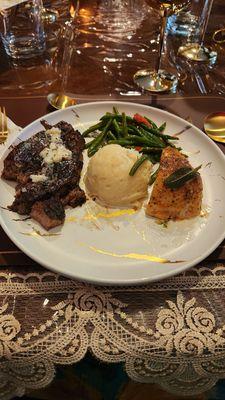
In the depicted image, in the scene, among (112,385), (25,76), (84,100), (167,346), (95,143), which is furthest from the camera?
(25,76)

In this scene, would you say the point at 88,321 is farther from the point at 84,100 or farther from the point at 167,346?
the point at 84,100

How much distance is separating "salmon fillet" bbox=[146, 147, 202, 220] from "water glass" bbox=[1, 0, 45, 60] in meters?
1.61

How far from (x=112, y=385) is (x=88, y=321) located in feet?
1.10

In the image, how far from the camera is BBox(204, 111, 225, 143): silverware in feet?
6.71

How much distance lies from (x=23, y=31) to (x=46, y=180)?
156cm

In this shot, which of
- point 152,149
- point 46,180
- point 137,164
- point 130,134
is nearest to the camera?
point 46,180

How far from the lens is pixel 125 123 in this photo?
200cm

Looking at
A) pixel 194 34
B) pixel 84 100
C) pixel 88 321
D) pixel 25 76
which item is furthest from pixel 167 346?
pixel 194 34

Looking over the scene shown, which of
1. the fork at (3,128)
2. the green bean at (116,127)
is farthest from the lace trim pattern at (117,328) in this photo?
the green bean at (116,127)

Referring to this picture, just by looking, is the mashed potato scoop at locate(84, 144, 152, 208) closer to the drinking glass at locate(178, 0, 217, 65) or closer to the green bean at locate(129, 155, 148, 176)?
the green bean at locate(129, 155, 148, 176)

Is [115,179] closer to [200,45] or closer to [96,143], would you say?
[96,143]

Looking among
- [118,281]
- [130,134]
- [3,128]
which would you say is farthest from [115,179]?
[3,128]

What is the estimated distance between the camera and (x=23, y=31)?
8.86ft

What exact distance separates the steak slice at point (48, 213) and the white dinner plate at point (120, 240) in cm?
3
